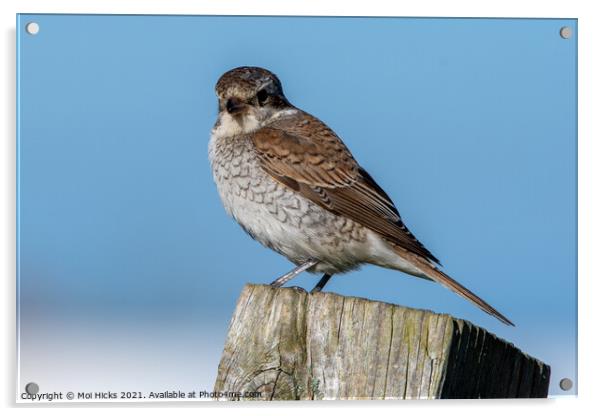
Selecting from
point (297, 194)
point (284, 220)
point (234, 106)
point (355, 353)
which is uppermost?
point (234, 106)

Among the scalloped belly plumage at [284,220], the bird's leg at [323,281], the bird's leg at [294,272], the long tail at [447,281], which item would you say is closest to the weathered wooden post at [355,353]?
the long tail at [447,281]

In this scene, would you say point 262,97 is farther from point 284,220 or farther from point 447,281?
point 447,281

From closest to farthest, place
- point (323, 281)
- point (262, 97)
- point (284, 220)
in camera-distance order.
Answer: point (284, 220)
point (262, 97)
point (323, 281)

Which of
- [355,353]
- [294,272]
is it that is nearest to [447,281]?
[294,272]

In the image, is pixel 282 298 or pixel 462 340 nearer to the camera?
pixel 462 340

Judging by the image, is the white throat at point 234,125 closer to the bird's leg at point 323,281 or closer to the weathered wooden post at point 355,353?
the bird's leg at point 323,281
